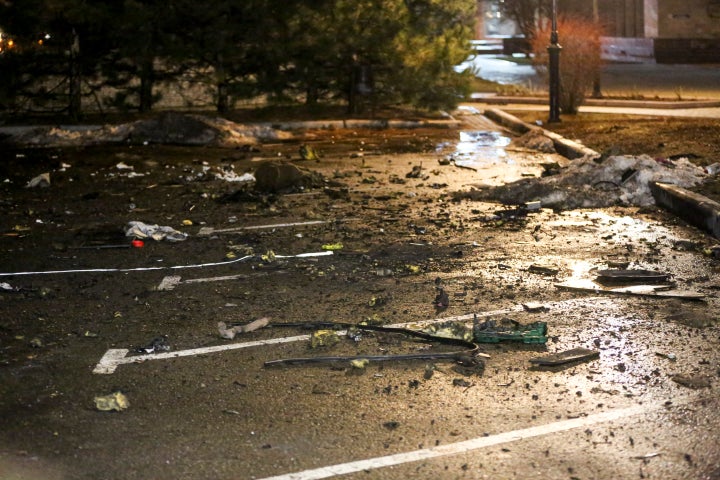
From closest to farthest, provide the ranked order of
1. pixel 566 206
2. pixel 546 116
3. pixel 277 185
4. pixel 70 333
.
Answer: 1. pixel 70 333
2. pixel 566 206
3. pixel 277 185
4. pixel 546 116

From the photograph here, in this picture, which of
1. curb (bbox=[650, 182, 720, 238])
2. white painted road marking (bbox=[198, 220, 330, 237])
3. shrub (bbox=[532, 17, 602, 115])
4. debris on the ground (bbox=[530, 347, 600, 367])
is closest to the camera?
debris on the ground (bbox=[530, 347, 600, 367])

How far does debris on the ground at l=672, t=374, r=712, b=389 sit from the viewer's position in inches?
220

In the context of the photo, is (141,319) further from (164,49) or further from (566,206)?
(164,49)

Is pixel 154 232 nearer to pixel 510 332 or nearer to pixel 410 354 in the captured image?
pixel 410 354

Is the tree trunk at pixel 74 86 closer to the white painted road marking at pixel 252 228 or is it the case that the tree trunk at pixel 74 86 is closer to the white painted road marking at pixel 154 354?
the white painted road marking at pixel 252 228

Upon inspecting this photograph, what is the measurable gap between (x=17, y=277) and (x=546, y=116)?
15.9m

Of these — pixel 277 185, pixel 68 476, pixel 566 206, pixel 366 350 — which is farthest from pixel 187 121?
pixel 68 476

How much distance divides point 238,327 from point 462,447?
2483 millimetres

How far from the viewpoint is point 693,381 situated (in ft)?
18.5

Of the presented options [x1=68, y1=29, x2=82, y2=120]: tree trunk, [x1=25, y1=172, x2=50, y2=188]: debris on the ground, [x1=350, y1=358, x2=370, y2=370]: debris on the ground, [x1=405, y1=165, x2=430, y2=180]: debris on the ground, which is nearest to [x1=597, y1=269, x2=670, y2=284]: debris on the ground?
[x1=350, y1=358, x2=370, y2=370]: debris on the ground

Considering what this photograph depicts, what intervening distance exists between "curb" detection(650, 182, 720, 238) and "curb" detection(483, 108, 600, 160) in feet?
7.69

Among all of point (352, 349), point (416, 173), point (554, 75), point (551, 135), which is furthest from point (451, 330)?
point (554, 75)

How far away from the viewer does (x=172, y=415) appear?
535 centimetres

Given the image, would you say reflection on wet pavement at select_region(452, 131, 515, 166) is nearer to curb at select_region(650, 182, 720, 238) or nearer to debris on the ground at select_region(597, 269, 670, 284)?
curb at select_region(650, 182, 720, 238)
